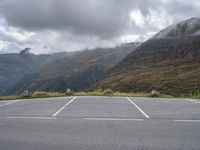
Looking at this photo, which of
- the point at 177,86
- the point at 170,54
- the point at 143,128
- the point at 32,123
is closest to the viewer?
the point at 143,128

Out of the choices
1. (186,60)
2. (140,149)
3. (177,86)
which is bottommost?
(140,149)

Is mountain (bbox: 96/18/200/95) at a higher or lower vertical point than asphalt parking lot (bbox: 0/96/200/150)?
higher

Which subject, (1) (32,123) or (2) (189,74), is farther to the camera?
(2) (189,74)

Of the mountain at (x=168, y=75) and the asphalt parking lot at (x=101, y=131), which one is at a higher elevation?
the mountain at (x=168, y=75)

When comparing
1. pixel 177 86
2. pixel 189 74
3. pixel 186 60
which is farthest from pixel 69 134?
pixel 186 60

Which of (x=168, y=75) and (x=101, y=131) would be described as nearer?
(x=101, y=131)

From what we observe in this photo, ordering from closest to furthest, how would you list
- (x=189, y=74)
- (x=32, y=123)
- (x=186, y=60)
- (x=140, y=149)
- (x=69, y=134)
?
(x=140, y=149) → (x=69, y=134) → (x=32, y=123) → (x=189, y=74) → (x=186, y=60)

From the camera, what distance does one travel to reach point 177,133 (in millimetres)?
8977

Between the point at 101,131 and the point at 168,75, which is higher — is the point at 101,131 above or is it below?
below

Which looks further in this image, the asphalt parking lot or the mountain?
the mountain

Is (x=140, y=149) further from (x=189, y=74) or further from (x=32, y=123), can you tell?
(x=189, y=74)

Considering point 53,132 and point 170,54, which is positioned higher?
point 170,54

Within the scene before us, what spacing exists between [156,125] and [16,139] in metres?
4.32

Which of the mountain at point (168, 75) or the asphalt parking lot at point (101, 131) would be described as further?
the mountain at point (168, 75)
